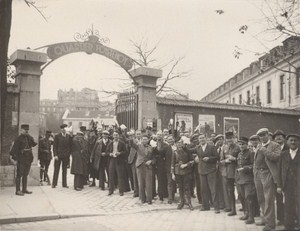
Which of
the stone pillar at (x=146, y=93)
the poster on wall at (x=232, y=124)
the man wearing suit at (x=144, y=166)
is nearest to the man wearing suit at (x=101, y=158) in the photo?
the stone pillar at (x=146, y=93)

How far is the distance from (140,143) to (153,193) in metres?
1.38

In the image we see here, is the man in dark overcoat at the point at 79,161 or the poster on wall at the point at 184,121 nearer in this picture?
the man in dark overcoat at the point at 79,161

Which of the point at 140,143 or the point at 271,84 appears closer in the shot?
the point at 140,143

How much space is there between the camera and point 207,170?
8406 millimetres

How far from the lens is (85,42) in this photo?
11.3m

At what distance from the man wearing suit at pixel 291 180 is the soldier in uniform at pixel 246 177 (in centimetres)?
90

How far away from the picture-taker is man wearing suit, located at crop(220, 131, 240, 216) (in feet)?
26.0

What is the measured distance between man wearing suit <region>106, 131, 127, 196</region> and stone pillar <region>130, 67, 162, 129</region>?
2018mm

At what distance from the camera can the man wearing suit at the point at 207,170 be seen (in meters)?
8.35

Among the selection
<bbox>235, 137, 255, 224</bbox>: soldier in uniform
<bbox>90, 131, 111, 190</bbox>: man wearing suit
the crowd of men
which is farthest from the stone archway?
<bbox>235, 137, 255, 224</bbox>: soldier in uniform

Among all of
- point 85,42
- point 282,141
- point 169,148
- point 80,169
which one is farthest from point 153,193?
point 85,42

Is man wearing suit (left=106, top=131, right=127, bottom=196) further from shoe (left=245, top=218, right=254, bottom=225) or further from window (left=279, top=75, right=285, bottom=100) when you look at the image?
window (left=279, top=75, right=285, bottom=100)

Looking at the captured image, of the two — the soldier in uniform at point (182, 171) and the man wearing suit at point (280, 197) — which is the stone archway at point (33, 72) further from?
the man wearing suit at point (280, 197)

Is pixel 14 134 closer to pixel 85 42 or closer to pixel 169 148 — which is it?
pixel 85 42
